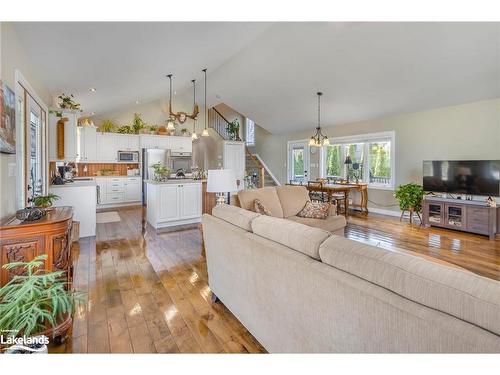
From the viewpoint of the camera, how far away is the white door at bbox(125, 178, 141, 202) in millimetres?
7941

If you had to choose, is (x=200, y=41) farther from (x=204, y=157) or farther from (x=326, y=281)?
(x=204, y=157)

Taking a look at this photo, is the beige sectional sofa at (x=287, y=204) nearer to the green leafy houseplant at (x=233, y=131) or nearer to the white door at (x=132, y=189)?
the white door at (x=132, y=189)

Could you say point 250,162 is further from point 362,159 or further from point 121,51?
point 121,51

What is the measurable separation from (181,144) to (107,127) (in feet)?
7.10

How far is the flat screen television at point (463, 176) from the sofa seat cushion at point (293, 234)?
482 centimetres

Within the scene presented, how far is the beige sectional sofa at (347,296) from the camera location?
0.85 m

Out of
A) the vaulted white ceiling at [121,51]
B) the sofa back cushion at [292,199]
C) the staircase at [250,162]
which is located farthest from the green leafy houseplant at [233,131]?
the sofa back cushion at [292,199]

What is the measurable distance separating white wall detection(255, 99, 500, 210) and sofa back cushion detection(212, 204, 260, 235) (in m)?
5.28

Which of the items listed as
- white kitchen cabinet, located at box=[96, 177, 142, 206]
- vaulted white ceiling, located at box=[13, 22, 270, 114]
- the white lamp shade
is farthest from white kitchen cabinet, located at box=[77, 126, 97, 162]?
the white lamp shade

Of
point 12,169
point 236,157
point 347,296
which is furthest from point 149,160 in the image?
point 347,296

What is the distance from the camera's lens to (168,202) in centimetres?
522

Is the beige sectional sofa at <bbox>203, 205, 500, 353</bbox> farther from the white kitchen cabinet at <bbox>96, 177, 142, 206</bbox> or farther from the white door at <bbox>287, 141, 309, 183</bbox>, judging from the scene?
the white door at <bbox>287, 141, 309, 183</bbox>

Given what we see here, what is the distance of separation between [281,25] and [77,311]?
15.4ft
